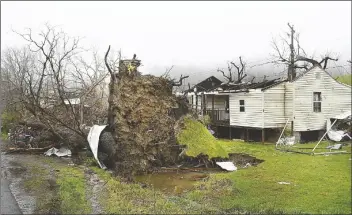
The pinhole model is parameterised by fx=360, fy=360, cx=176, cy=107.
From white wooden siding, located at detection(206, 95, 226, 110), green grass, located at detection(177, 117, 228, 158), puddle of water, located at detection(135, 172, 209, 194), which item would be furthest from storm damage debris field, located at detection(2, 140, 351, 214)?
white wooden siding, located at detection(206, 95, 226, 110)

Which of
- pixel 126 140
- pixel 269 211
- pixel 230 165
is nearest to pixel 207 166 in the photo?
pixel 230 165

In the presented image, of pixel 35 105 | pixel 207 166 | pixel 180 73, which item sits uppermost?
pixel 180 73

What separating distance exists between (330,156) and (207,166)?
5.13m

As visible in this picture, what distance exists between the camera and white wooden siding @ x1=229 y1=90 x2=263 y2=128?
68.1 feet

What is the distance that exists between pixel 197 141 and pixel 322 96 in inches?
435

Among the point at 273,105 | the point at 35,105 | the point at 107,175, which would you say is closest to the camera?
the point at 107,175

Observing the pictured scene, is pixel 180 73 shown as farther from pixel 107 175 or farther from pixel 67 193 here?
pixel 67 193

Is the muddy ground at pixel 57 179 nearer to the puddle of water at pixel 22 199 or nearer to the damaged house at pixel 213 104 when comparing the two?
the puddle of water at pixel 22 199

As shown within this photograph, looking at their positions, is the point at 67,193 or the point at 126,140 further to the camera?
the point at 126,140

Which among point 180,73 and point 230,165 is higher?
point 180,73

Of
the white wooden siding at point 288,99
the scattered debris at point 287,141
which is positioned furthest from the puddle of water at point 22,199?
the white wooden siding at point 288,99

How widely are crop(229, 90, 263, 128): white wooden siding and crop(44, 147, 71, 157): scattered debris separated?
35.2 feet

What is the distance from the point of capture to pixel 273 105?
68.0 ft

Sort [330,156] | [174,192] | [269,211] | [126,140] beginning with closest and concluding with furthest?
1. [269,211]
2. [174,192]
3. [126,140]
4. [330,156]
